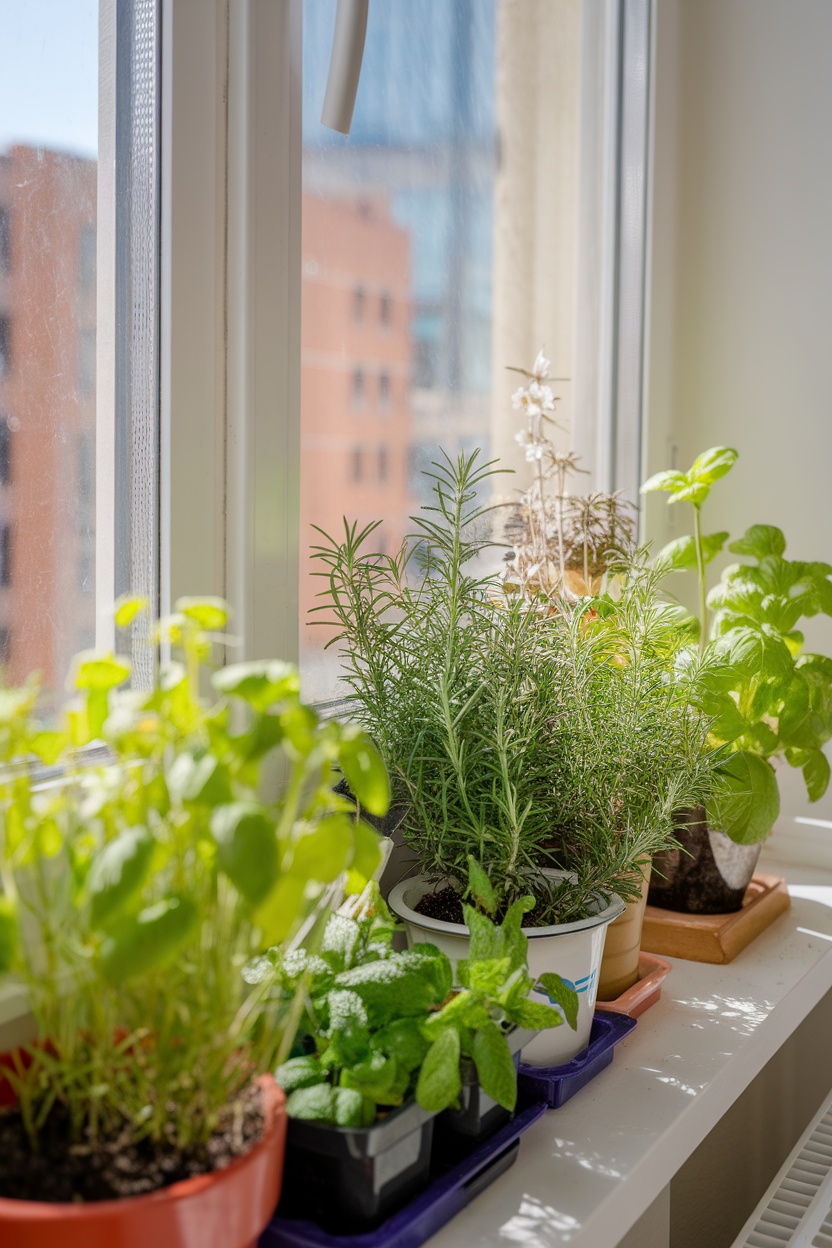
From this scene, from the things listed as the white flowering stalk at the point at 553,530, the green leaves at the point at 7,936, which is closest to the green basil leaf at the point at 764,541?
the white flowering stalk at the point at 553,530

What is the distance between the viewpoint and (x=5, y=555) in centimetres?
71

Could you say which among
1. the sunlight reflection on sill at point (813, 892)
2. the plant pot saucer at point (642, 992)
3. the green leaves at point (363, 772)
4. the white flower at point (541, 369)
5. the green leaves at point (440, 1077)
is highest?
the white flower at point (541, 369)

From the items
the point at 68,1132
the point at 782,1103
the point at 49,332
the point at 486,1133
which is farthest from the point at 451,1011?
the point at 782,1103

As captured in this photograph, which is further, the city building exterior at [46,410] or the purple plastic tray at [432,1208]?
the city building exterior at [46,410]

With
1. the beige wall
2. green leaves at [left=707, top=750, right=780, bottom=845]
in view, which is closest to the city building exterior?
green leaves at [left=707, top=750, right=780, bottom=845]

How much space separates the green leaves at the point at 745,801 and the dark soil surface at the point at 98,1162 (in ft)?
2.10

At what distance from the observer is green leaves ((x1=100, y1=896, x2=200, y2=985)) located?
40 centimetres

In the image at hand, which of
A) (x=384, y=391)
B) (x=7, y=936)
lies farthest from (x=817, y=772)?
(x=7, y=936)

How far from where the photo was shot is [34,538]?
73 cm

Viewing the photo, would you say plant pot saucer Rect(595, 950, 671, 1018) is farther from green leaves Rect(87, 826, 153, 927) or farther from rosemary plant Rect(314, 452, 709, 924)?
green leaves Rect(87, 826, 153, 927)

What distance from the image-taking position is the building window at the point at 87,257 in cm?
75

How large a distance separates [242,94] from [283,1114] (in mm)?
699

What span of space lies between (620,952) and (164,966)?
553mm

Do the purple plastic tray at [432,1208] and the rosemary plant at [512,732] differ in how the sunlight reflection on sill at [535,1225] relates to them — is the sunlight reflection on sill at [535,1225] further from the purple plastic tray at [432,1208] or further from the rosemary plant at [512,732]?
the rosemary plant at [512,732]
